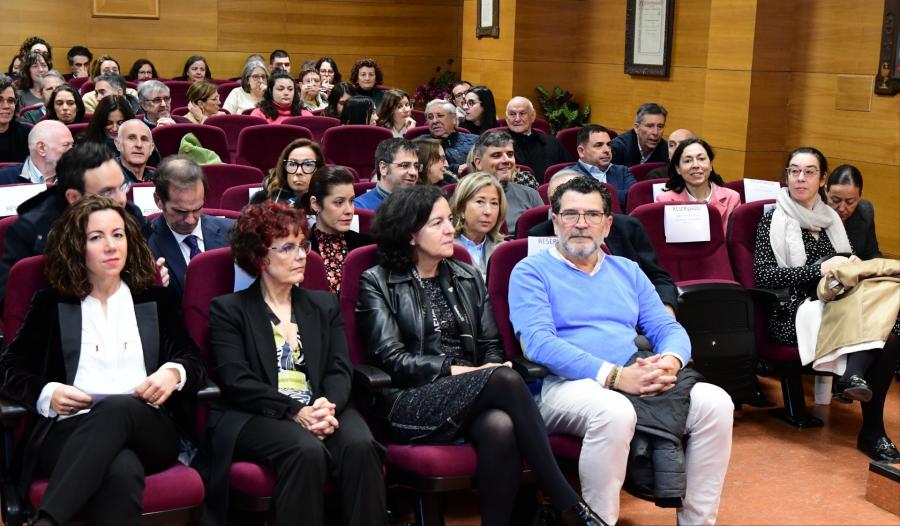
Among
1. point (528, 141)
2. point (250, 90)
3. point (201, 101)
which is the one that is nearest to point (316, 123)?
point (201, 101)

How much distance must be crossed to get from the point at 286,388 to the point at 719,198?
2915mm

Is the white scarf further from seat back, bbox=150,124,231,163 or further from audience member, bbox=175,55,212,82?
audience member, bbox=175,55,212,82

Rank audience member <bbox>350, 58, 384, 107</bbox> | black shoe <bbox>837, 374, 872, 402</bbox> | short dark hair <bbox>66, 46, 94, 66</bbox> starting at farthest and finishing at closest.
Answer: short dark hair <bbox>66, 46, 94, 66</bbox> < audience member <bbox>350, 58, 384, 107</bbox> < black shoe <bbox>837, 374, 872, 402</bbox>

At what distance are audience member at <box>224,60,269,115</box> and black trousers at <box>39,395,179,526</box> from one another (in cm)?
587

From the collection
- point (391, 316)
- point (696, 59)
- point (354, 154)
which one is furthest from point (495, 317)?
point (696, 59)

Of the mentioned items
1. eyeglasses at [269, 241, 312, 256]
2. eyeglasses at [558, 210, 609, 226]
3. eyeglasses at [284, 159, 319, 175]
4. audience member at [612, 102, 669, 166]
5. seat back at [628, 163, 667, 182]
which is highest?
audience member at [612, 102, 669, 166]

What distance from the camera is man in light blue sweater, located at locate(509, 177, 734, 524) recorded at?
300 centimetres

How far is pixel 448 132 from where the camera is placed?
629cm

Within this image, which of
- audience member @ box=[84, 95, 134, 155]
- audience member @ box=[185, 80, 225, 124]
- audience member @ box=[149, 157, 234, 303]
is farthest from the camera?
audience member @ box=[185, 80, 225, 124]

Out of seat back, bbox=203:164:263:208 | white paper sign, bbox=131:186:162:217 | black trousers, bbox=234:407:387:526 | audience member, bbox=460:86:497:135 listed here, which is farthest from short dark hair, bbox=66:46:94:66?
black trousers, bbox=234:407:387:526

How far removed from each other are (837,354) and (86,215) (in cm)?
292

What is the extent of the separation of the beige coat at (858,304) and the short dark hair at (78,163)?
2.84 meters

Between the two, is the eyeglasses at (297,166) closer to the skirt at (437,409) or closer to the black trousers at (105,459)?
the skirt at (437,409)

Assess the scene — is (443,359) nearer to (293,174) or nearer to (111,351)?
(111,351)
